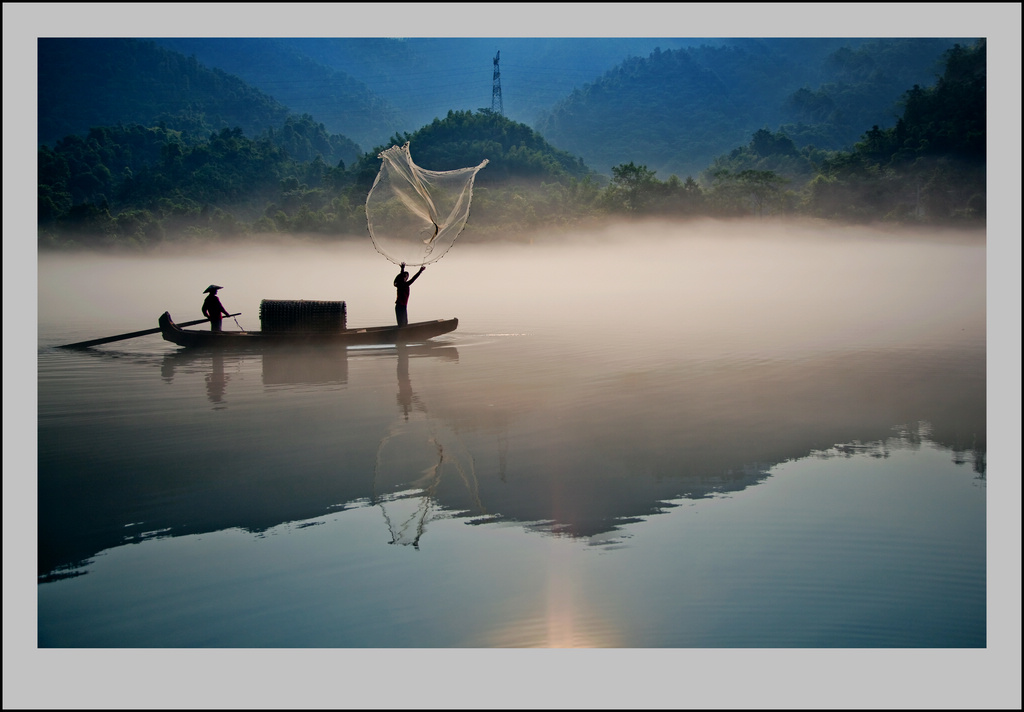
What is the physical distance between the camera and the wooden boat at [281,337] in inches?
463

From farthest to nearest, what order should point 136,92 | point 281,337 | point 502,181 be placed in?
point 136,92
point 502,181
point 281,337

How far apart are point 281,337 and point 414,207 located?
10.2 ft

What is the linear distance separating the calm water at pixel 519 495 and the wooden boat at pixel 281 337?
19 centimetres

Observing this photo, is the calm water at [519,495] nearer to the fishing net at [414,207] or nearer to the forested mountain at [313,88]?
the fishing net at [414,207]

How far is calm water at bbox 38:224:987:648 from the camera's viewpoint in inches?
155

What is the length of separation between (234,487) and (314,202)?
193ft

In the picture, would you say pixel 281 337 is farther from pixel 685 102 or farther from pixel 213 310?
pixel 685 102

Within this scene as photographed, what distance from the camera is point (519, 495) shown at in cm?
532

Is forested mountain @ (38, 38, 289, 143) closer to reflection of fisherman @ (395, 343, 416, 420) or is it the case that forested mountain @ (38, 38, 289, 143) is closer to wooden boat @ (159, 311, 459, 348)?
wooden boat @ (159, 311, 459, 348)

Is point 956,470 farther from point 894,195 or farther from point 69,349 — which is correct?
point 894,195

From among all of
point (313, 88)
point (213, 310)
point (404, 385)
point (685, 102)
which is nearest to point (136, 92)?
point (313, 88)

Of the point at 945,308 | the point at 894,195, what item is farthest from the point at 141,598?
the point at 894,195

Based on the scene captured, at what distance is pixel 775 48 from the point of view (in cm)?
10200

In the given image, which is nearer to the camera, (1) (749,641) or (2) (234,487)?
(1) (749,641)
